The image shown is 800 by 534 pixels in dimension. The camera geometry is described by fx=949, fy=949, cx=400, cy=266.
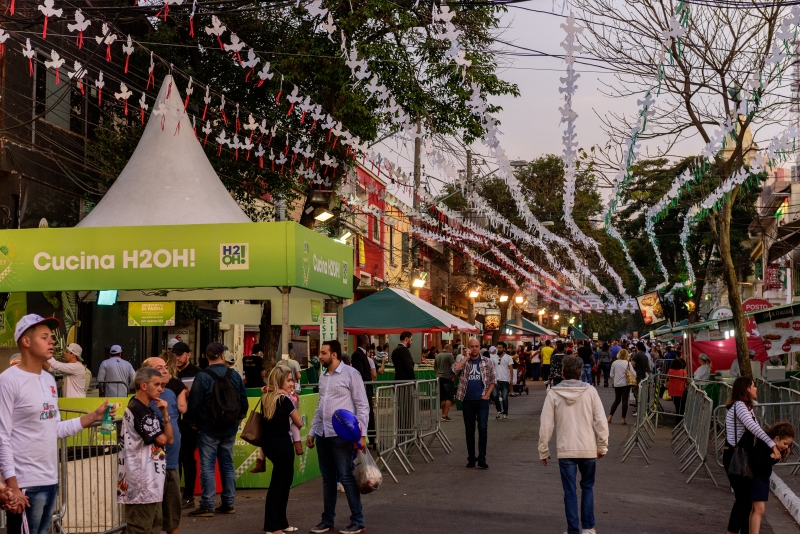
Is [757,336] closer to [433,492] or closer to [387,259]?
[433,492]

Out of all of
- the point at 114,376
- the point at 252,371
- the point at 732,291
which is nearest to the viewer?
the point at 114,376

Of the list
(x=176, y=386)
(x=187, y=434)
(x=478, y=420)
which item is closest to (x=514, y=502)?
(x=478, y=420)

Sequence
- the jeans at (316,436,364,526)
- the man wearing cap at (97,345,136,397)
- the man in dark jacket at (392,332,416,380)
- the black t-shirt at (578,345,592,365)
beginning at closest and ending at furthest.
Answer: the jeans at (316,436,364,526) < the man wearing cap at (97,345,136,397) < the man in dark jacket at (392,332,416,380) < the black t-shirt at (578,345,592,365)

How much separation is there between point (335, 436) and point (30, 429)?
399 centimetres

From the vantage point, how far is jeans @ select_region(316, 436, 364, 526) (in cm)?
905

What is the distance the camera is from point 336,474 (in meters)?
9.31

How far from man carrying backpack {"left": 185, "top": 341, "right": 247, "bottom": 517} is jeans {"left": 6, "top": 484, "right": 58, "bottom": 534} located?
4.40 m

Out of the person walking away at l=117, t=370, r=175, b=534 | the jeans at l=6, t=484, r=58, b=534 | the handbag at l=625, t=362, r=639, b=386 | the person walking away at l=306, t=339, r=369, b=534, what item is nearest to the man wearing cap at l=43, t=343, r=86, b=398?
the person walking away at l=306, t=339, r=369, b=534

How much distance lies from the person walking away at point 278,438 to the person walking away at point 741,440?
3.96 meters

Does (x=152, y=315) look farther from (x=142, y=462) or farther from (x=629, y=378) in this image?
(x=142, y=462)

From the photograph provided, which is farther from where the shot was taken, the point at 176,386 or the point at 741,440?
the point at 176,386

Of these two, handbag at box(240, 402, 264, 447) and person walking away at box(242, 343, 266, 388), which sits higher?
person walking away at box(242, 343, 266, 388)

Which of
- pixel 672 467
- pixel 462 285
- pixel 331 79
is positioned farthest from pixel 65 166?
pixel 462 285

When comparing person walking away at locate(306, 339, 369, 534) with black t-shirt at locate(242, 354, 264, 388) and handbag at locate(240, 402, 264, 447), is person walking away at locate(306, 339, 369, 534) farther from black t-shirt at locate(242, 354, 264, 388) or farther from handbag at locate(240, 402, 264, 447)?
black t-shirt at locate(242, 354, 264, 388)
